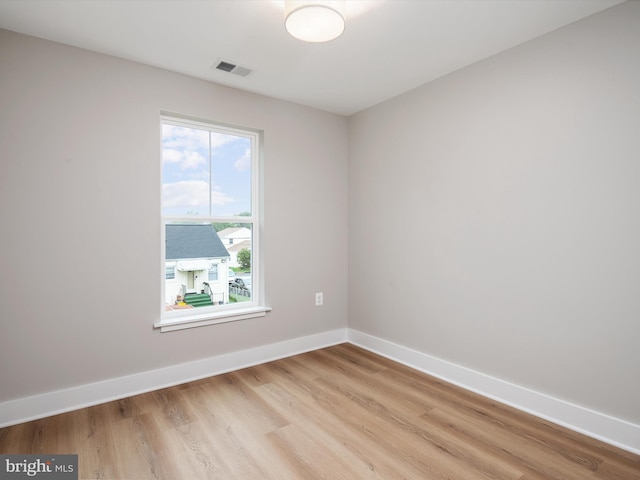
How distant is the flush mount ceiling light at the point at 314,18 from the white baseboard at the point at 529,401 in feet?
8.44

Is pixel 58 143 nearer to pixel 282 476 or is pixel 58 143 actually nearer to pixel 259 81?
pixel 259 81

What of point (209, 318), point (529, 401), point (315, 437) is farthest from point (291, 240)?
point (529, 401)

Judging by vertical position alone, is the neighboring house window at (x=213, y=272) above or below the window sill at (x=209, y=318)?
above

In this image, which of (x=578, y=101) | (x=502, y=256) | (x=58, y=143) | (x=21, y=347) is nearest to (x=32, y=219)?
(x=58, y=143)

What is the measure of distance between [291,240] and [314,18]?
2.05 m

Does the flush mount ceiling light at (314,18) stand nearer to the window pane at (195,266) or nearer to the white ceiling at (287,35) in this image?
the white ceiling at (287,35)

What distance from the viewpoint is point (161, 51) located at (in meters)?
2.48

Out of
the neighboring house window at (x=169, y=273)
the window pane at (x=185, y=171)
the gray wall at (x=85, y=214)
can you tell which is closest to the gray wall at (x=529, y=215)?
the gray wall at (x=85, y=214)

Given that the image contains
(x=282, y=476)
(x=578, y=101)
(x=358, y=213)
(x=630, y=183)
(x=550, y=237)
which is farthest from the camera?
(x=358, y=213)

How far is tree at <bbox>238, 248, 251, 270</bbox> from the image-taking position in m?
3.32

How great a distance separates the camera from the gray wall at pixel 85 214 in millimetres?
2242

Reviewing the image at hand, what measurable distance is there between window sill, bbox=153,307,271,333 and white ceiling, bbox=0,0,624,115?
6.57 feet

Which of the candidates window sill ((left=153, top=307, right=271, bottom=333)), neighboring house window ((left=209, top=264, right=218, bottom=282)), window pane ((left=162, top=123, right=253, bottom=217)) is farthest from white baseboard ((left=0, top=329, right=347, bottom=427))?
window pane ((left=162, top=123, right=253, bottom=217))

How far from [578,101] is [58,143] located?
11.0ft
